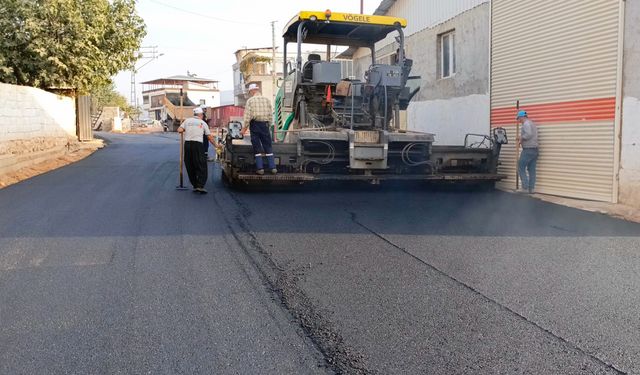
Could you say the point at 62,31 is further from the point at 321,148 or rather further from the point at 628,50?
the point at 628,50

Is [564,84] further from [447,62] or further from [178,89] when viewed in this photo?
[178,89]

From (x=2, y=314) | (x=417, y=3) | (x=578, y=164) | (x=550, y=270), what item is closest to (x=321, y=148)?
(x=578, y=164)

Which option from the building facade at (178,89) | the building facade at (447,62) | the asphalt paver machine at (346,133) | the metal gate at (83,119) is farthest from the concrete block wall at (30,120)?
the building facade at (178,89)

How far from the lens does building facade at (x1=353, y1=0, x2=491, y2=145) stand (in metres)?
13.2

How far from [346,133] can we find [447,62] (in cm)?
666

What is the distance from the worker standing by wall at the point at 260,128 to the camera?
9.59 meters

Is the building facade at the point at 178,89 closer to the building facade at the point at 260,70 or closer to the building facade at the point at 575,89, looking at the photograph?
the building facade at the point at 260,70

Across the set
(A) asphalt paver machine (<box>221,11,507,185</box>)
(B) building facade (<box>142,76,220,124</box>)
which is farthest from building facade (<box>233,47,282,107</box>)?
(A) asphalt paver machine (<box>221,11,507,185</box>)

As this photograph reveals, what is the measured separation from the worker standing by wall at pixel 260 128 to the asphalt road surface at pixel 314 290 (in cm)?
119

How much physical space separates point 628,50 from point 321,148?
200 inches

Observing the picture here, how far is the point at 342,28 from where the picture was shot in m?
11.0

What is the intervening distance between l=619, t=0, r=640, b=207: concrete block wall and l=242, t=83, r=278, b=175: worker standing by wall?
5.56 m

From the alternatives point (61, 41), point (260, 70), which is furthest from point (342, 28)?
point (260, 70)

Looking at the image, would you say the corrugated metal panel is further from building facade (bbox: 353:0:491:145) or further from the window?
the window
